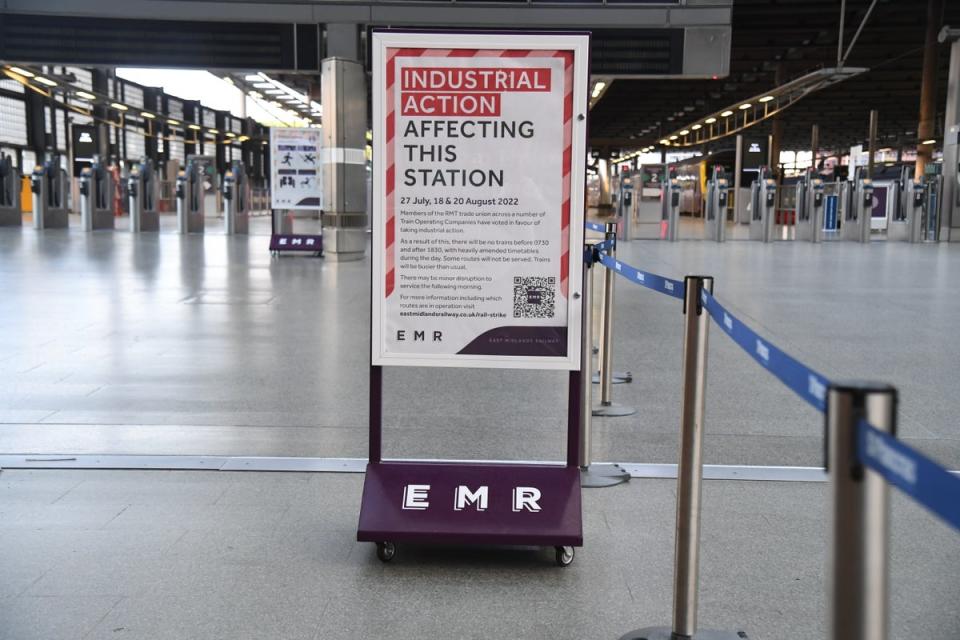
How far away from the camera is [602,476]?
3836 mm

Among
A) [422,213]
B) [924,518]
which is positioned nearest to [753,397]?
[924,518]

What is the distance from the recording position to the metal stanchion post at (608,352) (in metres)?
4.86

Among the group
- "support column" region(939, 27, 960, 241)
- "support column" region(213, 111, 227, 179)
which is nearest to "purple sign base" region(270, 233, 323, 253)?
"support column" region(939, 27, 960, 241)

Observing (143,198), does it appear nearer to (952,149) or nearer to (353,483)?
(952,149)

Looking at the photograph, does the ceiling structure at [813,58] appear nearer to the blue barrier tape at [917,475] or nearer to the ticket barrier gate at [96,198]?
the ticket barrier gate at [96,198]

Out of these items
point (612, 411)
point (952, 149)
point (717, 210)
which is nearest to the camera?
point (612, 411)

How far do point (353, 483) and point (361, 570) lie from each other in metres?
0.82

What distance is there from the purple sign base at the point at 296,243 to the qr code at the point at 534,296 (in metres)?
11.5

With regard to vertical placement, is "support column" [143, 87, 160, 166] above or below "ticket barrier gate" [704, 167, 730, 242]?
above

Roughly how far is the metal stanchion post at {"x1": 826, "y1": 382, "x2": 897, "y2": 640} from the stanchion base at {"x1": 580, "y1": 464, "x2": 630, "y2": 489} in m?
2.41

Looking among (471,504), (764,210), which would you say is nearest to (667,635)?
(471,504)

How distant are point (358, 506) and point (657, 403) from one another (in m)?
2.16

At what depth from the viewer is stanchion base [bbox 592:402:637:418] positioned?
4883mm

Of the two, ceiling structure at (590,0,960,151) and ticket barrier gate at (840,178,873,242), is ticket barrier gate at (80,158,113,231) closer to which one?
ceiling structure at (590,0,960,151)
